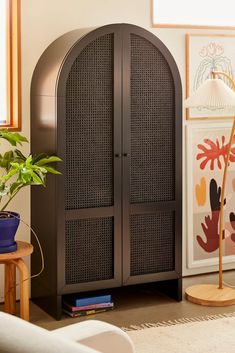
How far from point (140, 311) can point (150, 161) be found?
900mm

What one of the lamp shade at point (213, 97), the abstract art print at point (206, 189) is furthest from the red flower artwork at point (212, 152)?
the lamp shade at point (213, 97)

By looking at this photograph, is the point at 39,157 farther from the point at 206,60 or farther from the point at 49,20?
the point at 206,60

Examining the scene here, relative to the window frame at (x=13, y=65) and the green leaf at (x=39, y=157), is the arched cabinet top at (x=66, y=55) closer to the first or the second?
the window frame at (x=13, y=65)

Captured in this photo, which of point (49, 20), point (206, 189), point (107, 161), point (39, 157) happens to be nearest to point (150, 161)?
point (107, 161)

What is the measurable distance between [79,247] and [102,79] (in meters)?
0.98

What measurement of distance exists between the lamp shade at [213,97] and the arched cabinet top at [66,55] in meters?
0.14

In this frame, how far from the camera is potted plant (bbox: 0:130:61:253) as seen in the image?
4.27m

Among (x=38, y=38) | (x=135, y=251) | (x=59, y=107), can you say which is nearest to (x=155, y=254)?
(x=135, y=251)

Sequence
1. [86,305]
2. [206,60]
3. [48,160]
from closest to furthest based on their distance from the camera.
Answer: [48,160], [86,305], [206,60]

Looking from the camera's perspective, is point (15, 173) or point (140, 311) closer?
point (15, 173)

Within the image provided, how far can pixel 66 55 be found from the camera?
453cm

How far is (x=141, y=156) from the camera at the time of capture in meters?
4.83

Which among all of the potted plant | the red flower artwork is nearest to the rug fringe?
the potted plant

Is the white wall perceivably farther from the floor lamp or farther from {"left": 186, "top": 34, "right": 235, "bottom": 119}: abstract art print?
the floor lamp
